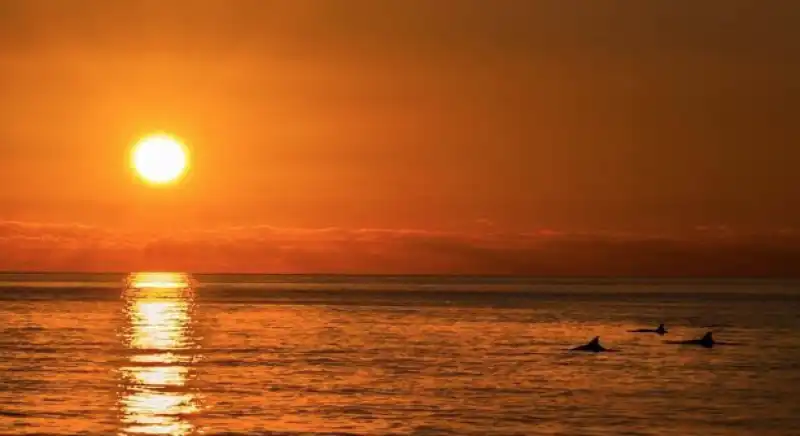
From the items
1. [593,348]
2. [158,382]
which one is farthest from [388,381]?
[593,348]

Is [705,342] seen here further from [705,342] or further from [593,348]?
[593,348]

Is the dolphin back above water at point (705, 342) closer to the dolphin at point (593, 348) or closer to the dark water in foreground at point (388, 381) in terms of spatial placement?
the dark water in foreground at point (388, 381)

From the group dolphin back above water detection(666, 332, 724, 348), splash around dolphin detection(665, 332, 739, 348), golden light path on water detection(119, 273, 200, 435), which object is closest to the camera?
golden light path on water detection(119, 273, 200, 435)

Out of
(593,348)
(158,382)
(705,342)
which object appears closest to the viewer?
(158,382)

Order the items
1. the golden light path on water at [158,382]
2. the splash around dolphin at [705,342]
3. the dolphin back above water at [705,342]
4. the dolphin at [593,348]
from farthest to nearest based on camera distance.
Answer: the splash around dolphin at [705,342]
the dolphin back above water at [705,342]
the dolphin at [593,348]
the golden light path on water at [158,382]

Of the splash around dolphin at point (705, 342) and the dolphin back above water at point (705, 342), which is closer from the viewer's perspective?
the dolphin back above water at point (705, 342)

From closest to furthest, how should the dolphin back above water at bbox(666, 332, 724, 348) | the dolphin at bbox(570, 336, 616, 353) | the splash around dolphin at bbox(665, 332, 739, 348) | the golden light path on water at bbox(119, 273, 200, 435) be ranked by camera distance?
the golden light path on water at bbox(119, 273, 200, 435), the dolphin at bbox(570, 336, 616, 353), the dolphin back above water at bbox(666, 332, 724, 348), the splash around dolphin at bbox(665, 332, 739, 348)

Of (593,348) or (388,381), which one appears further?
(593,348)

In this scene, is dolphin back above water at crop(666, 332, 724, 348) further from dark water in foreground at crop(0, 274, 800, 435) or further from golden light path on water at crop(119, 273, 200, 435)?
golden light path on water at crop(119, 273, 200, 435)

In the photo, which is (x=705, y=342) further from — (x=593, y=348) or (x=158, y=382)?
(x=158, y=382)

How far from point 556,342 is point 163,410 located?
4768 centimetres

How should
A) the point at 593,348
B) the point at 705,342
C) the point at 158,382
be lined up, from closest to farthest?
1. the point at 158,382
2. the point at 593,348
3. the point at 705,342

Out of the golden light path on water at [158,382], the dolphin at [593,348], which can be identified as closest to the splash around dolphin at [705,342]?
the dolphin at [593,348]

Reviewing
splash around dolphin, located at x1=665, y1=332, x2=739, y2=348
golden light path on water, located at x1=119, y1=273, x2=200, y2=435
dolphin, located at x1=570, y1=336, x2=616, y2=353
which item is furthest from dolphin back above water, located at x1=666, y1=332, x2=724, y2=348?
golden light path on water, located at x1=119, y1=273, x2=200, y2=435
